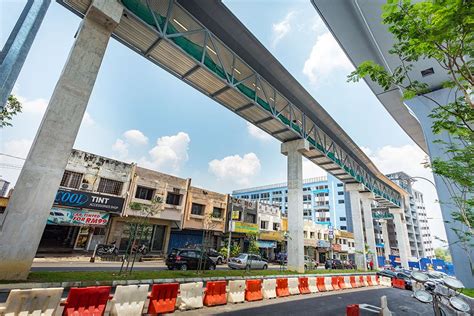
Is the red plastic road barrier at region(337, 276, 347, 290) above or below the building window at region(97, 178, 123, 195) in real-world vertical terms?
below

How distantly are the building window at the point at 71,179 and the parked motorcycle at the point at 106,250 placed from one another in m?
5.42

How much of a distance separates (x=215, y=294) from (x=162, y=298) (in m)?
1.98

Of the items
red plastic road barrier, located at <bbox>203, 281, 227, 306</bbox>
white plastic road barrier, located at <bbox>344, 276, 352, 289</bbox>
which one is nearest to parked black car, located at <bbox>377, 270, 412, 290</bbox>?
white plastic road barrier, located at <bbox>344, 276, 352, 289</bbox>

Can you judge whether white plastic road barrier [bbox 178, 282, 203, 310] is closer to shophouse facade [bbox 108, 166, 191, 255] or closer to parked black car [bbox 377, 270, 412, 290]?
shophouse facade [bbox 108, 166, 191, 255]

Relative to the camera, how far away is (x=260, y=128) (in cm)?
1969

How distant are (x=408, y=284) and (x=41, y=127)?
26060 mm

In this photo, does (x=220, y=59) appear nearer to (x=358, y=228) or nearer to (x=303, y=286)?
(x=303, y=286)

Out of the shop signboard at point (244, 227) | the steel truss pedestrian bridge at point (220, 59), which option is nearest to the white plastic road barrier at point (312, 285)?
the steel truss pedestrian bridge at point (220, 59)

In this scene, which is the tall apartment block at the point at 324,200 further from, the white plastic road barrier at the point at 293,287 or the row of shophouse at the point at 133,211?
the white plastic road barrier at the point at 293,287

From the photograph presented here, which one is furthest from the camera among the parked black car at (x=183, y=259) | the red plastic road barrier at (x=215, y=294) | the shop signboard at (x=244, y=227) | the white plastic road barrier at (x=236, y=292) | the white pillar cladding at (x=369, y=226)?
the white pillar cladding at (x=369, y=226)

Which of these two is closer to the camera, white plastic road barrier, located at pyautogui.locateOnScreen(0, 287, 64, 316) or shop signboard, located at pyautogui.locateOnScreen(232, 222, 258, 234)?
white plastic road barrier, located at pyautogui.locateOnScreen(0, 287, 64, 316)

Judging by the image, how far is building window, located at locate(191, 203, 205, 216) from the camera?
85.3 ft

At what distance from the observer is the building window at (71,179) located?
18844mm

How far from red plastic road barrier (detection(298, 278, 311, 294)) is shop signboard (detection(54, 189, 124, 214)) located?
54.8ft
